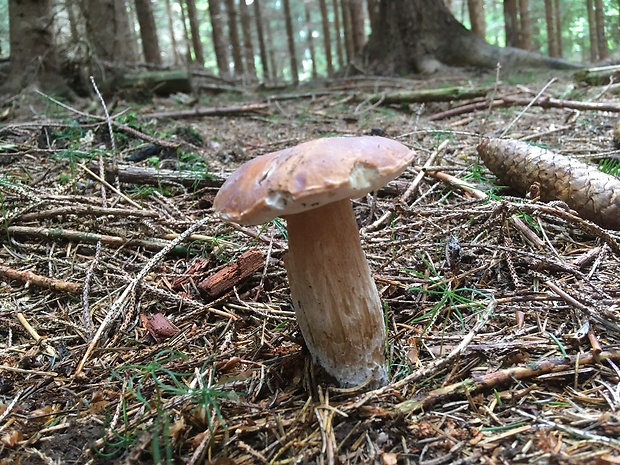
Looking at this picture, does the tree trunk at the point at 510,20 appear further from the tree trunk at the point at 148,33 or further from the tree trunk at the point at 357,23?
the tree trunk at the point at 148,33

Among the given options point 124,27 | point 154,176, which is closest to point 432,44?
point 124,27

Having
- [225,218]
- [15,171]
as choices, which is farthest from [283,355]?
[15,171]

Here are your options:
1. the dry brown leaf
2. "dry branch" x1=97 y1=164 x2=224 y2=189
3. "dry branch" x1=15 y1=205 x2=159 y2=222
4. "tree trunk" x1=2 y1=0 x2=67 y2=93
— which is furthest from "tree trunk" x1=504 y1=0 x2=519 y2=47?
the dry brown leaf

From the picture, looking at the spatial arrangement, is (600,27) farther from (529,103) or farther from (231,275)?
(231,275)

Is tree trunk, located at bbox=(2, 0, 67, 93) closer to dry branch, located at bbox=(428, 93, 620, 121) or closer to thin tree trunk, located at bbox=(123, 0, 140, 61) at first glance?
thin tree trunk, located at bbox=(123, 0, 140, 61)

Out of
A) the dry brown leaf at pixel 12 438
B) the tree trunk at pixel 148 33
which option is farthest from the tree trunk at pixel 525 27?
the dry brown leaf at pixel 12 438
